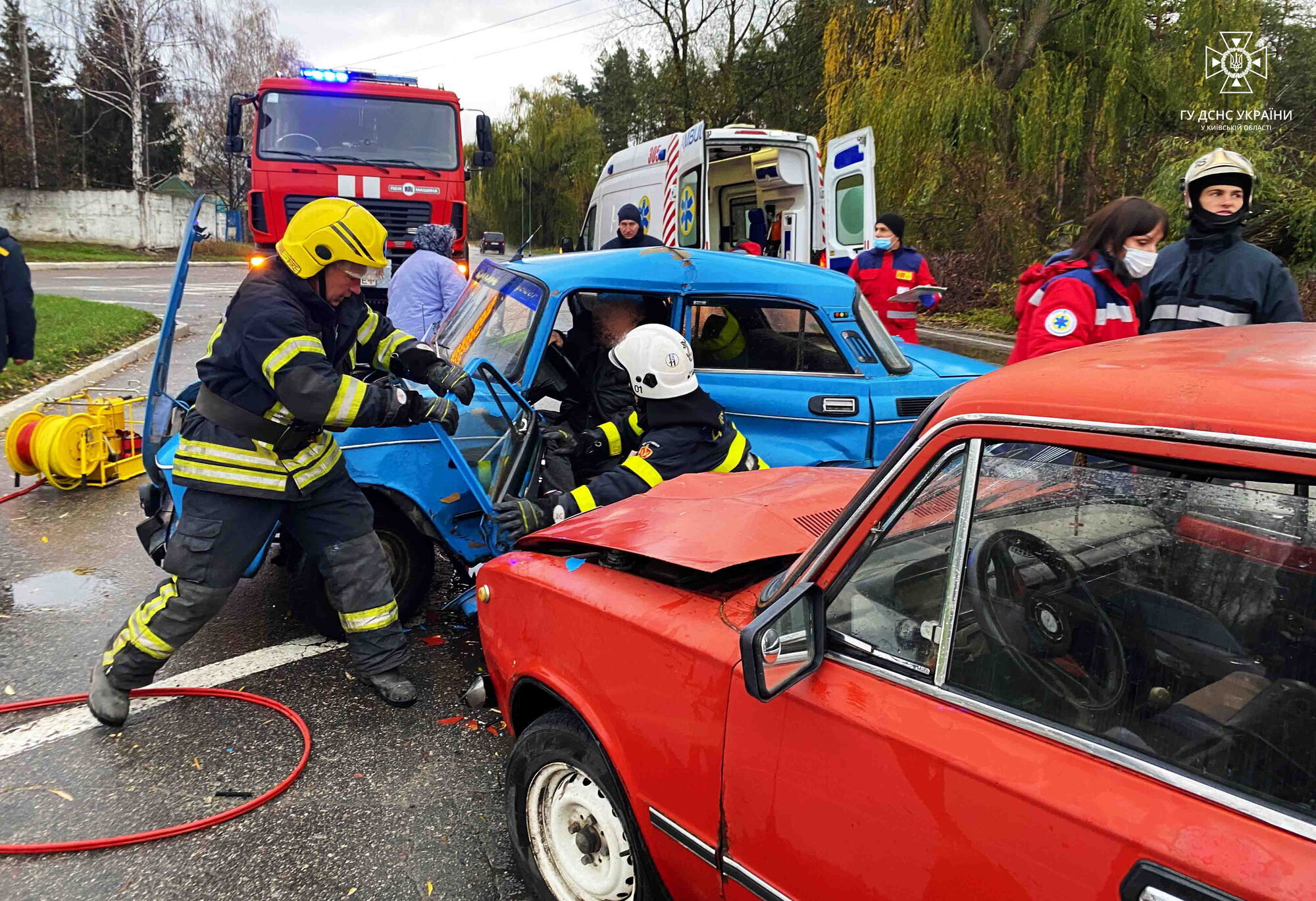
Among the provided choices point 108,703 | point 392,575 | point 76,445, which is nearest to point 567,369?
point 392,575

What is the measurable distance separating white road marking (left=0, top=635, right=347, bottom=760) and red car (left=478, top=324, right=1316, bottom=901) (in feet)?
7.14

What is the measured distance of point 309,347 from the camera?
312cm

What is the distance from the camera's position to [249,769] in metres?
3.02

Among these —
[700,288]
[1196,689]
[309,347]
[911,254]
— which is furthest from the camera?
[911,254]

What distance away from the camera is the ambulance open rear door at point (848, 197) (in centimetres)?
863

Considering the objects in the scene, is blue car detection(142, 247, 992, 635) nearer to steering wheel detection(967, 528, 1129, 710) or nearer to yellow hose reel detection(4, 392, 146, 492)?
yellow hose reel detection(4, 392, 146, 492)

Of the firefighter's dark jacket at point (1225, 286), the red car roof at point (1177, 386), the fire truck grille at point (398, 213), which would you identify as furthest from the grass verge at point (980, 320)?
the red car roof at point (1177, 386)

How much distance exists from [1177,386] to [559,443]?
2.68 meters

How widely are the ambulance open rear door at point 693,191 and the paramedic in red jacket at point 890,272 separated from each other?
6.61ft

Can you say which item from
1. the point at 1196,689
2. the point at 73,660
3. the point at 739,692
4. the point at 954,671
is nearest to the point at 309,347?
the point at 73,660

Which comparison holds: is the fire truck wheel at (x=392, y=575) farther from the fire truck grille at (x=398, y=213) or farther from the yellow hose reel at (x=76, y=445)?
the fire truck grille at (x=398, y=213)

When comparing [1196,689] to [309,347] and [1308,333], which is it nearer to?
[1308,333]

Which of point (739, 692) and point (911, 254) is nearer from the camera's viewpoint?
point (739, 692)

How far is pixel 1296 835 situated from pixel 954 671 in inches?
19.9
